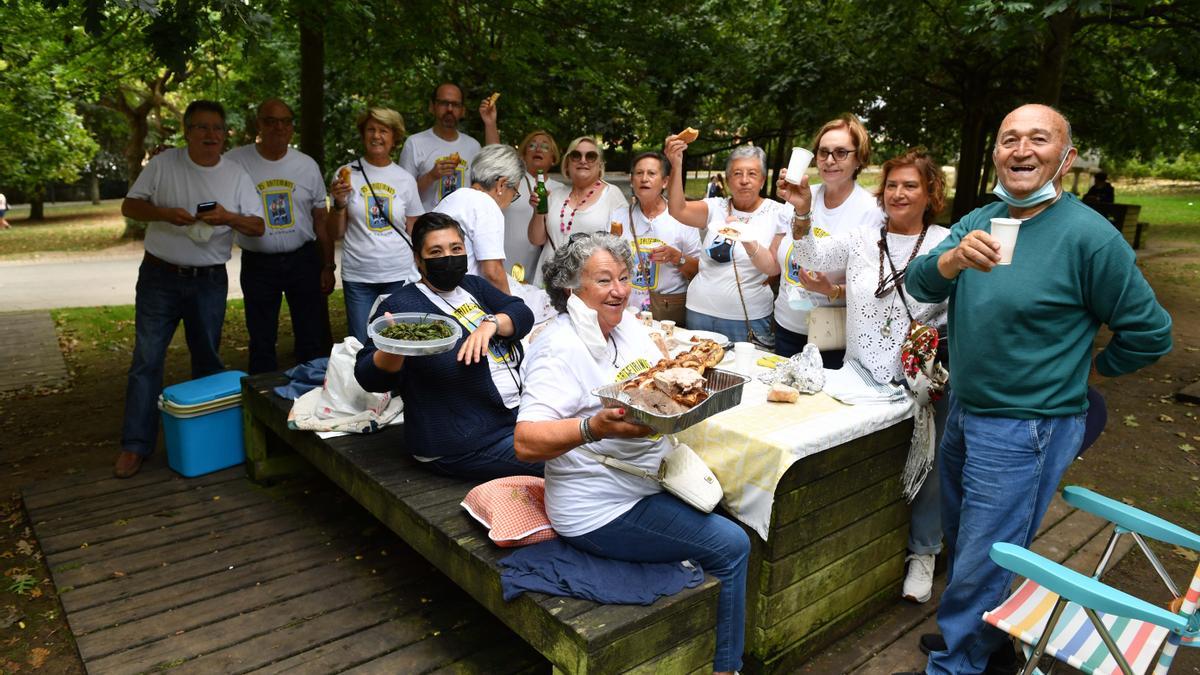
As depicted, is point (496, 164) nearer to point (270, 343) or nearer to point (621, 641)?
point (270, 343)

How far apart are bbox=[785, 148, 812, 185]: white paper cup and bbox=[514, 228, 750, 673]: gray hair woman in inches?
47.6

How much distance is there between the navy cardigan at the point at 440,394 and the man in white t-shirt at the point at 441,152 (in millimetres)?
2317

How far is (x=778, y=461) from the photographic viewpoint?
2807 mm

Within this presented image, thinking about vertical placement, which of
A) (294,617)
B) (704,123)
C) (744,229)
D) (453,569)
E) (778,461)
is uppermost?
(704,123)

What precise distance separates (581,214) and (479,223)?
2.80ft

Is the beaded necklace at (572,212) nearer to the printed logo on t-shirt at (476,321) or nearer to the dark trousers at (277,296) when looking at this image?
the printed logo on t-shirt at (476,321)

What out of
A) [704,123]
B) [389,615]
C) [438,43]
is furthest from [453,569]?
[704,123]

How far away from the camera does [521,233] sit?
17.8ft

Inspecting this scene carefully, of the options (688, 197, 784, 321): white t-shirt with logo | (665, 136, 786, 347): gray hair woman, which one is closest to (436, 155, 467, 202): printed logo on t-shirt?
(665, 136, 786, 347): gray hair woman

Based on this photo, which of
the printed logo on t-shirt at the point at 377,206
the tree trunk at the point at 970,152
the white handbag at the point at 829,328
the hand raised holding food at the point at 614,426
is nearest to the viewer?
the hand raised holding food at the point at 614,426

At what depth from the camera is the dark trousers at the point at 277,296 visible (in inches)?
215

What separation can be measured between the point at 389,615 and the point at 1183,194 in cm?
3883

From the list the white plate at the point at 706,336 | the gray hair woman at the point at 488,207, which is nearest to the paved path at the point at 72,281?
the gray hair woman at the point at 488,207

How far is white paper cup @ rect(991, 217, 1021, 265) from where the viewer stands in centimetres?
236
